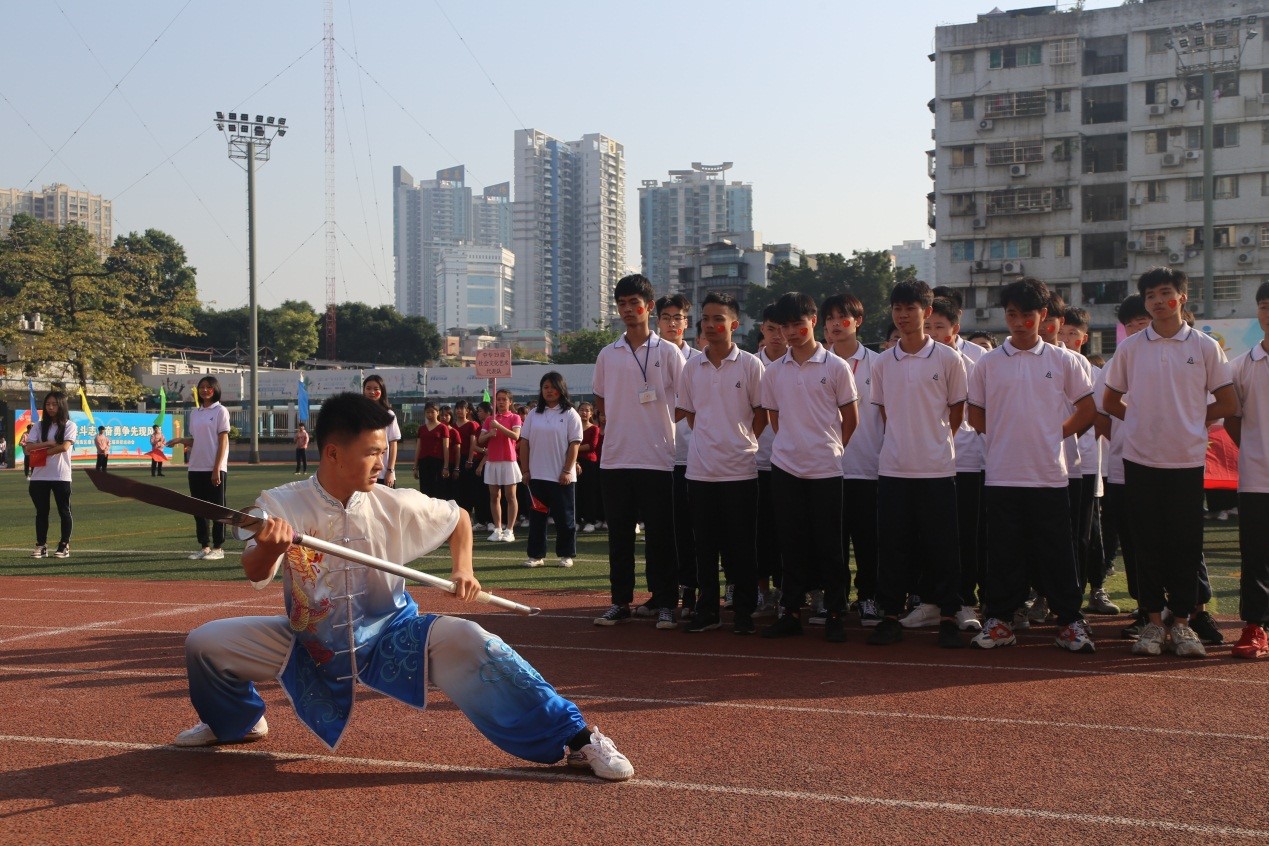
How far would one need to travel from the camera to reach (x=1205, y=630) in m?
7.61

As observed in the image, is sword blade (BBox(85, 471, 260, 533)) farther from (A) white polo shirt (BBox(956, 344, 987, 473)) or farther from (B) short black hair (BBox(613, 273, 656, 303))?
(A) white polo shirt (BBox(956, 344, 987, 473))

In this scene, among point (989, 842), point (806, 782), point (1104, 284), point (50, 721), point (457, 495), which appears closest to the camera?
point (989, 842)

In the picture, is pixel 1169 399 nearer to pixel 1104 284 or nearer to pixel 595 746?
pixel 595 746

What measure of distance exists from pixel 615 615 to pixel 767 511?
4.45ft

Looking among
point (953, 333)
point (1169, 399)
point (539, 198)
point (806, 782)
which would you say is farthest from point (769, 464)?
point (539, 198)

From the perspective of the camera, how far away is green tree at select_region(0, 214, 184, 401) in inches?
1982

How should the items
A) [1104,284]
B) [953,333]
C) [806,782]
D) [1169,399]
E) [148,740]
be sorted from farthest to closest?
Answer: [1104,284] < [953,333] < [1169,399] < [148,740] < [806,782]

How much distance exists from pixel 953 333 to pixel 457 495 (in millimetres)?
10558

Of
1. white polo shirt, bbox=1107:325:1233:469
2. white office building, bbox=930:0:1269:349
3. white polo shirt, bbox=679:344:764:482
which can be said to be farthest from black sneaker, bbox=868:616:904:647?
white office building, bbox=930:0:1269:349

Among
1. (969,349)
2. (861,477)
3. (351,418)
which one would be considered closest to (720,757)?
(351,418)

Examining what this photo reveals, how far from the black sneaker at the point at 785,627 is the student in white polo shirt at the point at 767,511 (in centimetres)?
59

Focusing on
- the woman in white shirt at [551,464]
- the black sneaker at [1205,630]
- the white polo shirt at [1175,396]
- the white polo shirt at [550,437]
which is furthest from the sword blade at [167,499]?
the white polo shirt at [550,437]

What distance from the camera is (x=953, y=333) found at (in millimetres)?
8562

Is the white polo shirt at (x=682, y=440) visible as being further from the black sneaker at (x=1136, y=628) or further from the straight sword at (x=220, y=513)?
the straight sword at (x=220, y=513)
